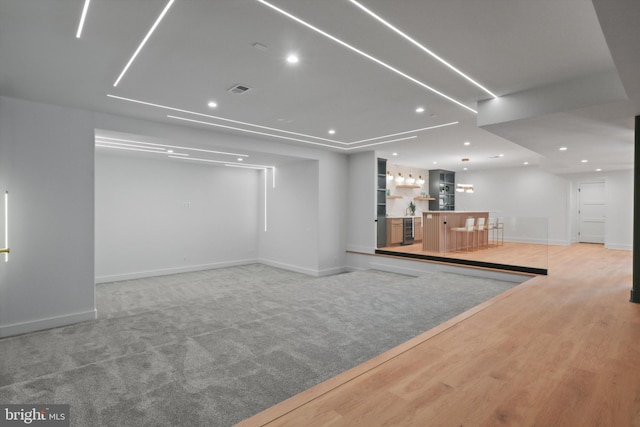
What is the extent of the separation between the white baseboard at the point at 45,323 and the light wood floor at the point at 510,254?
6468mm

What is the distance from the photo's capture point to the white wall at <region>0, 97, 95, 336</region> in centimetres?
428

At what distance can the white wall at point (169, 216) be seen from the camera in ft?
24.0

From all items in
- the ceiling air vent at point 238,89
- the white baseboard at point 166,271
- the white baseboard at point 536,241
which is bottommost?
the white baseboard at point 166,271

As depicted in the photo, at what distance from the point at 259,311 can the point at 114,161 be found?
5213 mm

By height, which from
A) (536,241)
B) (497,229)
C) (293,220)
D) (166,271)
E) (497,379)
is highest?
(293,220)

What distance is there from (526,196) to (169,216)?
11138 mm

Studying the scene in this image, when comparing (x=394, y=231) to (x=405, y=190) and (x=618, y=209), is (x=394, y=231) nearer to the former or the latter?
(x=405, y=190)

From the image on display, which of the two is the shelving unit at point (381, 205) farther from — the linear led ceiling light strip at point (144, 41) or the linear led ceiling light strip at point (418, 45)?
the linear led ceiling light strip at point (144, 41)

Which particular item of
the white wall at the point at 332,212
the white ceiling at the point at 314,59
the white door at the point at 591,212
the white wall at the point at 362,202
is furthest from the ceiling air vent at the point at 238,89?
the white door at the point at 591,212

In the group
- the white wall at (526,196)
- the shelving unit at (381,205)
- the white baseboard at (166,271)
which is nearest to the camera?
the white baseboard at (166,271)

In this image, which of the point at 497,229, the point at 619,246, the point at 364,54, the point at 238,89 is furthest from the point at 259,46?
the point at 619,246

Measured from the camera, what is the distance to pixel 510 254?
7.78 meters

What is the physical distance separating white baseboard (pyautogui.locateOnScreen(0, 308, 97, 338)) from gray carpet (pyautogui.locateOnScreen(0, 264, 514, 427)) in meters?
0.14

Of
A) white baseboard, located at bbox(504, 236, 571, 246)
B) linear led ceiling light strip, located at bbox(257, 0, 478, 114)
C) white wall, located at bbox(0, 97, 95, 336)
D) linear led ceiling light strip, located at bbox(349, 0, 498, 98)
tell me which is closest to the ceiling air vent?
linear led ceiling light strip, located at bbox(257, 0, 478, 114)
